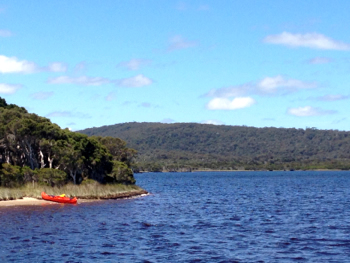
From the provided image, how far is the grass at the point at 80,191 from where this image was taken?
176 ft

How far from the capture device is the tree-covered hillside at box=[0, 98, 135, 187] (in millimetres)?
57375

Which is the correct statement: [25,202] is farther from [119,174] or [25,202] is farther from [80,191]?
[119,174]

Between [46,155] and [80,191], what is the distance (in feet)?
23.7

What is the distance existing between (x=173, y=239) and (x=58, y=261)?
9.17m

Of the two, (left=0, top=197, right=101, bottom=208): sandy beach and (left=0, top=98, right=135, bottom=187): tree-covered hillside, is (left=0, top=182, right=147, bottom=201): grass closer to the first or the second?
(left=0, top=197, right=101, bottom=208): sandy beach

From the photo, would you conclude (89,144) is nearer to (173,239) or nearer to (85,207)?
(85,207)

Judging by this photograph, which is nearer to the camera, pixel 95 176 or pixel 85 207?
pixel 85 207

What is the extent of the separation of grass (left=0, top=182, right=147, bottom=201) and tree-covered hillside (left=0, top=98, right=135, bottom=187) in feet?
3.17

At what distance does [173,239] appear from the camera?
33.6 m

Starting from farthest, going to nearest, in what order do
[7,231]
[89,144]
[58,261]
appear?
[89,144], [7,231], [58,261]

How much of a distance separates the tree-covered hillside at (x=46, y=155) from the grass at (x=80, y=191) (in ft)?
3.17

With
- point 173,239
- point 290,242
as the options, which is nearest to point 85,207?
point 173,239

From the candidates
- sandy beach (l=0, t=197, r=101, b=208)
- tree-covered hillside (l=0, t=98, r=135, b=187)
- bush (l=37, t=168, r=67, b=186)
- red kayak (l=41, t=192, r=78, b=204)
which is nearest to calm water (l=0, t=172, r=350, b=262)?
red kayak (l=41, t=192, r=78, b=204)

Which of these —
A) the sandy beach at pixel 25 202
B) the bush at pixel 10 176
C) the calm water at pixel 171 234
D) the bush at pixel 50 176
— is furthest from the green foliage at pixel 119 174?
the bush at pixel 10 176
